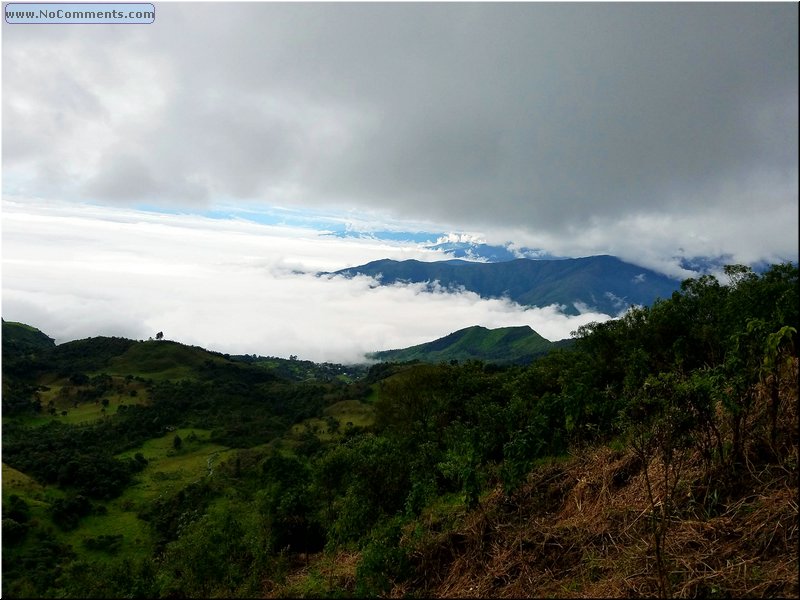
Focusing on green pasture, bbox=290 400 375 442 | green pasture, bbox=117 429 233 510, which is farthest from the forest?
green pasture, bbox=290 400 375 442

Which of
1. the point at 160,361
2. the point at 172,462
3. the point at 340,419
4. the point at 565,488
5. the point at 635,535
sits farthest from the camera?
the point at 160,361

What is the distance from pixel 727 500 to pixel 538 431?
136 inches

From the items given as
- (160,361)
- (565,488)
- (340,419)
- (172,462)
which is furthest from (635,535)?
(160,361)

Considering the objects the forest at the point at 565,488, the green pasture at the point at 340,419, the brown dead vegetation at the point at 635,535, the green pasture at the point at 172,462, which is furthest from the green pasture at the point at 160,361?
the brown dead vegetation at the point at 635,535

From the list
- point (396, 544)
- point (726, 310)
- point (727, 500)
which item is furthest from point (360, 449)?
point (726, 310)

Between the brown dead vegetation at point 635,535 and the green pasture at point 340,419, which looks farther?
the green pasture at point 340,419

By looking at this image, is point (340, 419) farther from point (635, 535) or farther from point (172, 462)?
point (635, 535)

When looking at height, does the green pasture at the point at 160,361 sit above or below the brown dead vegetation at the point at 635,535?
below

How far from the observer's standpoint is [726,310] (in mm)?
23406

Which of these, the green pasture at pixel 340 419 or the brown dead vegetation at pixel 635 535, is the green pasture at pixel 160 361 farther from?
the brown dead vegetation at pixel 635 535

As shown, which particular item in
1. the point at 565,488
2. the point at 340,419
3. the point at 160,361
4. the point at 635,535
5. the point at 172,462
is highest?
the point at 635,535

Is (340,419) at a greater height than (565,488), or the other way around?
(565,488)

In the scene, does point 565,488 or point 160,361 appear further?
point 160,361

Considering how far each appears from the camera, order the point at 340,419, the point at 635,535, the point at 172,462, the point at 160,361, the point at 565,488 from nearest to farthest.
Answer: the point at 635,535, the point at 565,488, the point at 172,462, the point at 340,419, the point at 160,361
